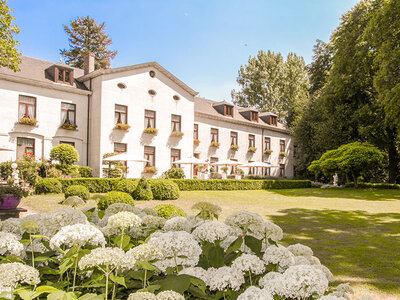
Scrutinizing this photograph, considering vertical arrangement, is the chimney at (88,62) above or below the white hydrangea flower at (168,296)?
above

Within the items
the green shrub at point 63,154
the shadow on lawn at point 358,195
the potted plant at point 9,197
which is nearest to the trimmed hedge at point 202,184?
the shadow on lawn at point 358,195

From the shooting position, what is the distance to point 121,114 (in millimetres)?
25781

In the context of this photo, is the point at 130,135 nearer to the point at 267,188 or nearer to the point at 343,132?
the point at 267,188

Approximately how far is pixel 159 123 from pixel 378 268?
23573 millimetres

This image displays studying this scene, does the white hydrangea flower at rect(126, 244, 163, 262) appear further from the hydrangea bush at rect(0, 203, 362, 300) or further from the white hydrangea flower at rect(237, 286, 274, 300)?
the white hydrangea flower at rect(237, 286, 274, 300)

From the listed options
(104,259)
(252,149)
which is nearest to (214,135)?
(252,149)

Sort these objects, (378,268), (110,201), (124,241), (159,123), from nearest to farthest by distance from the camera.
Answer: (124,241)
(378,268)
(110,201)
(159,123)

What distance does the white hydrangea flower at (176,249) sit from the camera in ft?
7.44

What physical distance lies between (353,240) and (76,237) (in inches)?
308

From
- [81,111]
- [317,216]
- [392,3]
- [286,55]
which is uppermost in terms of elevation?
[286,55]

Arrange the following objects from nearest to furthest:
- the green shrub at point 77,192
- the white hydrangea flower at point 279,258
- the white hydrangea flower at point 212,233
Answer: the white hydrangea flower at point 279,258, the white hydrangea flower at point 212,233, the green shrub at point 77,192

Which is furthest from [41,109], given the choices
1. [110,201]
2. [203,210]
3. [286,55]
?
[286,55]

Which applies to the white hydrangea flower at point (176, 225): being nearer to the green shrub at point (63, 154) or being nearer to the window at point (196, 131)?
the green shrub at point (63, 154)

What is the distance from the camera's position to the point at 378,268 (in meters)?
5.78
